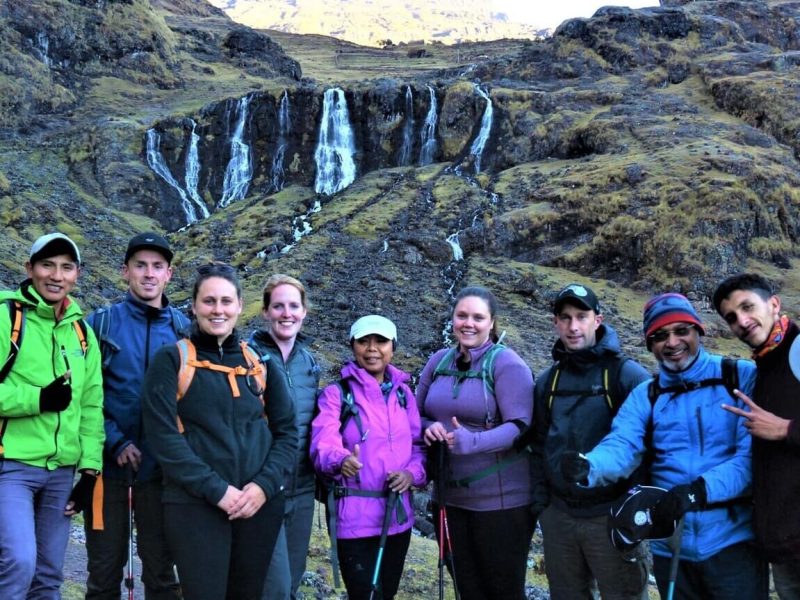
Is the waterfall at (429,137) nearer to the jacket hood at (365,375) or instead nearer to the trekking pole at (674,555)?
the jacket hood at (365,375)

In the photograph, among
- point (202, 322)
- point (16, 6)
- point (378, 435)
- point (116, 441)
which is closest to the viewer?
point (202, 322)

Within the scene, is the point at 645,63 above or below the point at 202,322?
above

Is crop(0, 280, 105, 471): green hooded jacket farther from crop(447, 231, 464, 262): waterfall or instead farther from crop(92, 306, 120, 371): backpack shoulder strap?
crop(447, 231, 464, 262): waterfall

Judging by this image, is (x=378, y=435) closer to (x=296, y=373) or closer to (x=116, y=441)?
(x=296, y=373)

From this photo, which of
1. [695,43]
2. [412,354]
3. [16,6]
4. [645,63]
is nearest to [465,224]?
Result: [412,354]

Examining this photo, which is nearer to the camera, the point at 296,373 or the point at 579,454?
the point at 579,454

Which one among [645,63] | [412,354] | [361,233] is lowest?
[412,354]

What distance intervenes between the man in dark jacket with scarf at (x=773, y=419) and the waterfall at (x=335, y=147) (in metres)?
59.0

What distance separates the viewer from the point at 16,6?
235 ft

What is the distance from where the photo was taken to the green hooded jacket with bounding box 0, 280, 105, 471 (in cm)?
516

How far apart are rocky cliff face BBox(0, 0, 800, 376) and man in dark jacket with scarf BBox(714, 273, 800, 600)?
91.5 ft

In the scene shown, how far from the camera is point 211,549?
4.94 metres

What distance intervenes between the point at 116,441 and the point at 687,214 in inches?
1876

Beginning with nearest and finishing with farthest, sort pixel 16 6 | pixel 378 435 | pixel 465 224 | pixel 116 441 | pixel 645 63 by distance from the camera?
1. pixel 116 441
2. pixel 378 435
3. pixel 465 224
4. pixel 16 6
5. pixel 645 63
